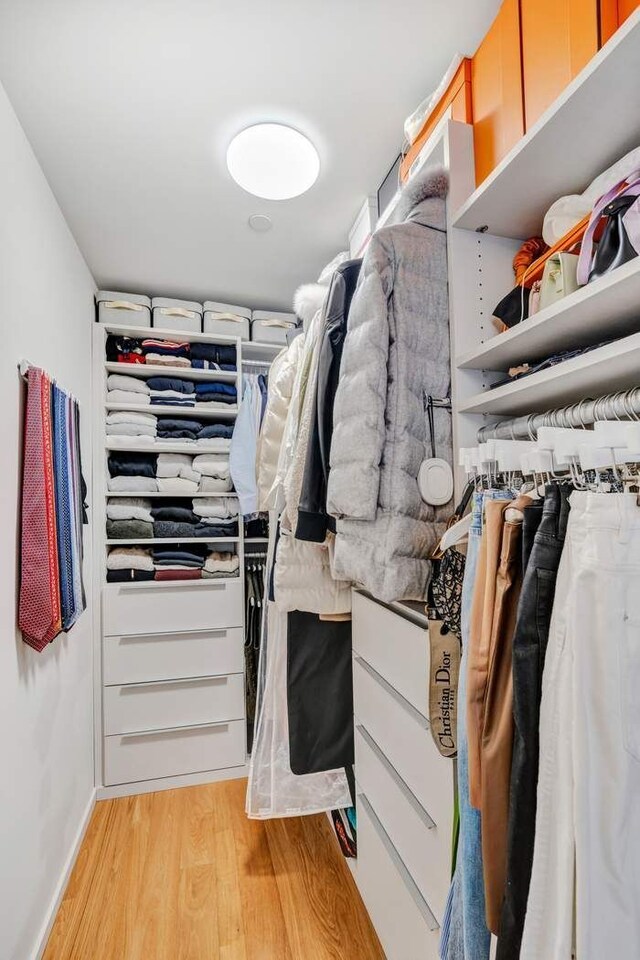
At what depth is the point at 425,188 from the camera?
1023 mm

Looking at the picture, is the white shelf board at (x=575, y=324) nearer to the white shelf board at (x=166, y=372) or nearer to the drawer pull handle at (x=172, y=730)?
the white shelf board at (x=166, y=372)

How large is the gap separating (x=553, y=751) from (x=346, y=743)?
3.44 ft

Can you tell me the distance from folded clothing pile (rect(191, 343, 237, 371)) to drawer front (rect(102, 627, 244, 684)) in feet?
4.19

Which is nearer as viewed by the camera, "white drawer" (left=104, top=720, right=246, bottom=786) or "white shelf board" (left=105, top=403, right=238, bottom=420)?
"white drawer" (left=104, top=720, right=246, bottom=786)

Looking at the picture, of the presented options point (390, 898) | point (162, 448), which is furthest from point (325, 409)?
point (162, 448)

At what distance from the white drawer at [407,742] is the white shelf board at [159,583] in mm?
1073

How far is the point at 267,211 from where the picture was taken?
165 cm

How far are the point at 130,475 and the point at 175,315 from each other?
2.62 feet

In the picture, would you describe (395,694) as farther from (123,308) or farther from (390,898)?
(123,308)

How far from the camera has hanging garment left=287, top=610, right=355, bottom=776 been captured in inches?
55.1

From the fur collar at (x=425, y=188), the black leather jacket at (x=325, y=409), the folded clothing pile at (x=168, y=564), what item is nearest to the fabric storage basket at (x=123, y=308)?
the folded clothing pile at (x=168, y=564)

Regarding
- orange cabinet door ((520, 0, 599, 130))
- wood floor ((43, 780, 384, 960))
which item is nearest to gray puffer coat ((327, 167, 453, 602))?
orange cabinet door ((520, 0, 599, 130))

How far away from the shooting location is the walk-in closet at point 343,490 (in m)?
0.57

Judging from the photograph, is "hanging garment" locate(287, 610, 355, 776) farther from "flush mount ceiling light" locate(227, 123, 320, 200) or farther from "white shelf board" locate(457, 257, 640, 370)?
"flush mount ceiling light" locate(227, 123, 320, 200)
